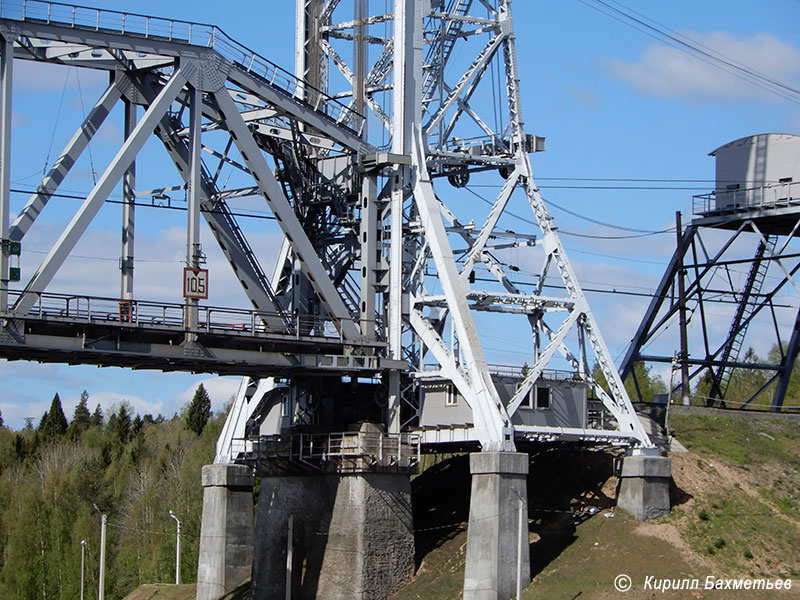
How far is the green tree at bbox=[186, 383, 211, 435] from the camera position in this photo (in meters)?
156

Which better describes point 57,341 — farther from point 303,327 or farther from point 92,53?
point 303,327

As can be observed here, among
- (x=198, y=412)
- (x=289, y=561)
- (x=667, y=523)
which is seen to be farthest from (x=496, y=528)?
(x=198, y=412)

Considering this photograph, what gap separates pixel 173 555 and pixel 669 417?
4973 centimetres

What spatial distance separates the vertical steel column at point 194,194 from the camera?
53562 millimetres

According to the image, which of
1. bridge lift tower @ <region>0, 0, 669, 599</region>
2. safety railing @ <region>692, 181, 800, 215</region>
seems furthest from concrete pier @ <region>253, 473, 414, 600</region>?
safety railing @ <region>692, 181, 800, 215</region>

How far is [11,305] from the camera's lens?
50312 millimetres

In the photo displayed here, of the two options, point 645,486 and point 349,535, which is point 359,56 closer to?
point 349,535

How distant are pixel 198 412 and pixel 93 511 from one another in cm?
3576

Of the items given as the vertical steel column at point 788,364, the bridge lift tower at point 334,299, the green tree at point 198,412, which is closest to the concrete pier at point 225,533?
the bridge lift tower at point 334,299

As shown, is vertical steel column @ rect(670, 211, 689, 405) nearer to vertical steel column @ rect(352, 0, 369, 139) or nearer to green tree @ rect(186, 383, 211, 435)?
vertical steel column @ rect(352, 0, 369, 139)

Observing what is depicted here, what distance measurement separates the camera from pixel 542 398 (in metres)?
60.2

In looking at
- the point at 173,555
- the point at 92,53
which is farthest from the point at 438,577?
the point at 173,555

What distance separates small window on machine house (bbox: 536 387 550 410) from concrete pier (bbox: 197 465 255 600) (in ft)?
54.2

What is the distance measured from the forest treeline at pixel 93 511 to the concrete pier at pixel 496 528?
5106 cm
